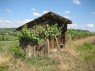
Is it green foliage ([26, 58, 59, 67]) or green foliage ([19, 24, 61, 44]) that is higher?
green foliage ([19, 24, 61, 44])

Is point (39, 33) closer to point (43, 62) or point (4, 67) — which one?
point (43, 62)

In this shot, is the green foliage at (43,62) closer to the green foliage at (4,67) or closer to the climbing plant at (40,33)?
the green foliage at (4,67)

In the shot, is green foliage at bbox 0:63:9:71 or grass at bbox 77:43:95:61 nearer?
green foliage at bbox 0:63:9:71

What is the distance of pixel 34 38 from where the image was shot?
57.7 feet

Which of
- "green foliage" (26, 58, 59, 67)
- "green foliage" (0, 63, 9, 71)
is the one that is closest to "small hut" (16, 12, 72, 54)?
"green foliage" (26, 58, 59, 67)

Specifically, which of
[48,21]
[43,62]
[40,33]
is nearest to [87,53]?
[48,21]

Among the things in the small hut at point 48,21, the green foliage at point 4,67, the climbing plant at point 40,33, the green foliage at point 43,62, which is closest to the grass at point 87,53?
the small hut at point 48,21

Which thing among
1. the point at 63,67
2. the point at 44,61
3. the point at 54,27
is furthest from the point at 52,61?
the point at 54,27

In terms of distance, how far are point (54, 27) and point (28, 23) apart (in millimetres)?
2284

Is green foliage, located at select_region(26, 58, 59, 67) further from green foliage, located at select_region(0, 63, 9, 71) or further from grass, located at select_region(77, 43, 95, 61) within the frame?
grass, located at select_region(77, 43, 95, 61)

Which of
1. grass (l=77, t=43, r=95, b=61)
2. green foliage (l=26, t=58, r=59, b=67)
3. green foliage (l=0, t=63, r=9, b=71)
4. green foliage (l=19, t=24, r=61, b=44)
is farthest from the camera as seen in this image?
green foliage (l=19, t=24, r=61, b=44)

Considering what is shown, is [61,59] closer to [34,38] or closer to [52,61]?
[52,61]

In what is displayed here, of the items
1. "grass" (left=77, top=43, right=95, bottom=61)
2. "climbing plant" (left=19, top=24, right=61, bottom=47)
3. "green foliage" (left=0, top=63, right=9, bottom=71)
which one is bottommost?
"green foliage" (left=0, top=63, right=9, bottom=71)

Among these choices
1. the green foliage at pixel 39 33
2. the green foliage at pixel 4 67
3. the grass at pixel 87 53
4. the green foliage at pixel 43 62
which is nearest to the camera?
the green foliage at pixel 4 67
